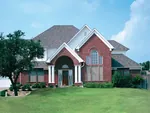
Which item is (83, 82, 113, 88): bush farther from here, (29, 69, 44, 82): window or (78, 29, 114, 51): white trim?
(29, 69, 44, 82): window

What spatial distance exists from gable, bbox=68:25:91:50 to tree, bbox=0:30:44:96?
50.7 feet

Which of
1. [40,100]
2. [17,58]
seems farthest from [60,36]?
[40,100]

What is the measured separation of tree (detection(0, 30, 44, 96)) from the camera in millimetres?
31844

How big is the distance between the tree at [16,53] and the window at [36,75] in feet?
41.1

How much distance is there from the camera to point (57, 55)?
44.7m

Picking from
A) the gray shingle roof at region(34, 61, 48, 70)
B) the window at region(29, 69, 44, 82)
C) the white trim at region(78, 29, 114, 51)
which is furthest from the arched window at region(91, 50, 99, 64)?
the window at region(29, 69, 44, 82)

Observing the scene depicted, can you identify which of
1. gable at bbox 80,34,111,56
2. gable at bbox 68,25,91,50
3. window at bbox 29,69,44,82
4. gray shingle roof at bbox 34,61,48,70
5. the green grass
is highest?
gable at bbox 68,25,91,50

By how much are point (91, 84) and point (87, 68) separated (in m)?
3.91

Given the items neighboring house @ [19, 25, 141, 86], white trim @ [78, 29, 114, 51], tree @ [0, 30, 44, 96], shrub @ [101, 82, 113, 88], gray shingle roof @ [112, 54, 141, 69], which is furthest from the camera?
gray shingle roof @ [112, 54, 141, 69]

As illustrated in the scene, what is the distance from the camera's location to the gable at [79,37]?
161 feet

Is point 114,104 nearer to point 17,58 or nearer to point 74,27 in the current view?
point 17,58

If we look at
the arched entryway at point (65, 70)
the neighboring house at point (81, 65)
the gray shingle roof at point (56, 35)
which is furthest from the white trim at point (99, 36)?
the gray shingle roof at point (56, 35)

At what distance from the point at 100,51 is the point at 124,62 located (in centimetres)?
575

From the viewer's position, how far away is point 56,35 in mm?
52125
